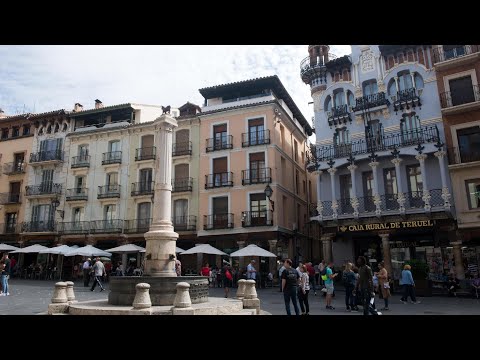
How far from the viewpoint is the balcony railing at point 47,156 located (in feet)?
119

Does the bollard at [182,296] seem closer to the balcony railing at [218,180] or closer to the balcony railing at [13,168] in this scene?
the balcony railing at [218,180]

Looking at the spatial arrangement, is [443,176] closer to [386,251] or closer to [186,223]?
[386,251]

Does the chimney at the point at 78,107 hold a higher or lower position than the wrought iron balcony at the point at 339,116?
higher

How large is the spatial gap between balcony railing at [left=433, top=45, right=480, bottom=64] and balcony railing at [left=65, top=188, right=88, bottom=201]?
28.9 meters

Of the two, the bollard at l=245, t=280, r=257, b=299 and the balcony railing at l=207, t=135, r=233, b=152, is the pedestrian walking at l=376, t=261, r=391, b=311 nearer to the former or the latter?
the bollard at l=245, t=280, r=257, b=299

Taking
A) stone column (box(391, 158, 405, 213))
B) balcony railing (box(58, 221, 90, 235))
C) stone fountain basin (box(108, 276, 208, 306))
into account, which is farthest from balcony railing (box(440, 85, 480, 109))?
balcony railing (box(58, 221, 90, 235))

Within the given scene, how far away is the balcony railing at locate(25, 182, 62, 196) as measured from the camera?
117 ft

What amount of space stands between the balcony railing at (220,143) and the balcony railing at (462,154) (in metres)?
15.3

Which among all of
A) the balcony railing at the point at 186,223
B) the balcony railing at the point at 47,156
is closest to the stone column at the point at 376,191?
the balcony railing at the point at 186,223

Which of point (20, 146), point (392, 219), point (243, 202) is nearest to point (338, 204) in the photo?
point (392, 219)

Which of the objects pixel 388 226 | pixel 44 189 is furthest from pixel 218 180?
pixel 44 189
